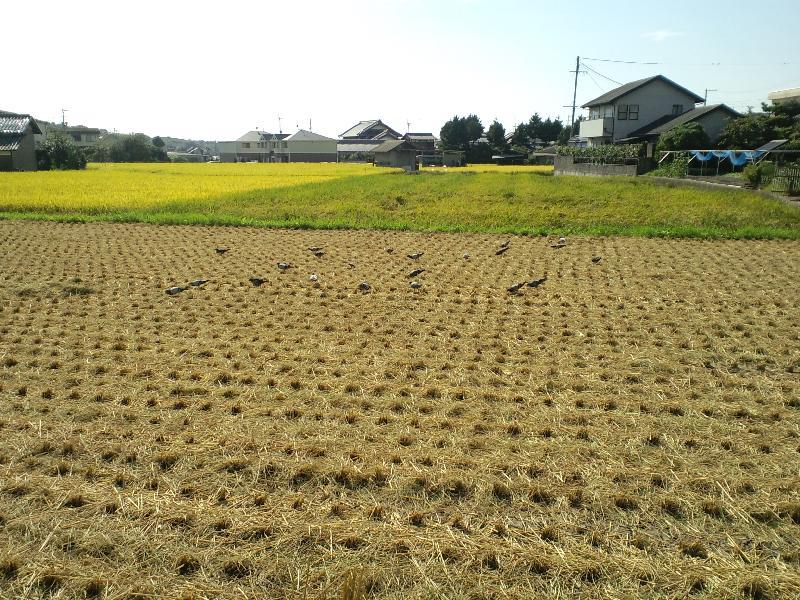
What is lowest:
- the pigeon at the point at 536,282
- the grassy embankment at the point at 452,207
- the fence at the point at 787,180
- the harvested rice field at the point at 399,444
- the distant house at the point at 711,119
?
the harvested rice field at the point at 399,444

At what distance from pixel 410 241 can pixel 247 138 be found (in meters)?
73.8

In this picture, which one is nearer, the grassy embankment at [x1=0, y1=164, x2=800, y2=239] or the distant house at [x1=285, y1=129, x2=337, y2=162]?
the grassy embankment at [x1=0, y1=164, x2=800, y2=239]

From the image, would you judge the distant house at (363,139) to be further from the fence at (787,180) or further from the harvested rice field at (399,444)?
the harvested rice field at (399,444)

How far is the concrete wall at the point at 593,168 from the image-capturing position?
29.0 metres

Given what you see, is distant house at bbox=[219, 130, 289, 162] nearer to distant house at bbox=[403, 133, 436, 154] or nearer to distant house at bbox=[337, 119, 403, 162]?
distant house at bbox=[337, 119, 403, 162]

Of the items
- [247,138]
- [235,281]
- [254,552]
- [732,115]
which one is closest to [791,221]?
[235,281]

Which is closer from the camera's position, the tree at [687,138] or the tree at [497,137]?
the tree at [687,138]

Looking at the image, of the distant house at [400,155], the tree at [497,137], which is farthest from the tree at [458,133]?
the distant house at [400,155]

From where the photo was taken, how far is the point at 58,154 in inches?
1827

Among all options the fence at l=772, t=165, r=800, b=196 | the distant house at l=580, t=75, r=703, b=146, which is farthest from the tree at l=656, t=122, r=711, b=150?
the fence at l=772, t=165, r=800, b=196

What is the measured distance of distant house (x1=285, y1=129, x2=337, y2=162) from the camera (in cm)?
7294

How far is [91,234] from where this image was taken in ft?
48.7

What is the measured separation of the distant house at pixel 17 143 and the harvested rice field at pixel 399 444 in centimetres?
4074

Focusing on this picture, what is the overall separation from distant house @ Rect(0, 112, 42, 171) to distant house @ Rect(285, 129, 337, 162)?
31.7 metres
